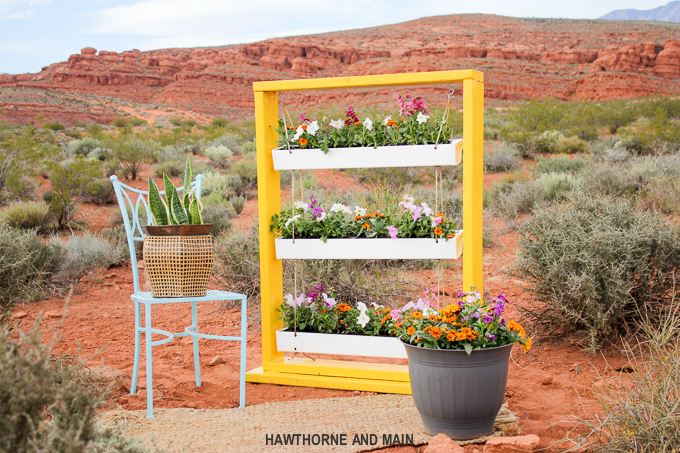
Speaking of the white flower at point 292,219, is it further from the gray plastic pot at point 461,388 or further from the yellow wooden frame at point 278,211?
the gray plastic pot at point 461,388

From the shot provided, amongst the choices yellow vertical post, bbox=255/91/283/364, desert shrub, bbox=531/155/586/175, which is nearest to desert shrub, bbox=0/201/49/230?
yellow vertical post, bbox=255/91/283/364

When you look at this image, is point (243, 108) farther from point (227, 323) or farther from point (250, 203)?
point (227, 323)

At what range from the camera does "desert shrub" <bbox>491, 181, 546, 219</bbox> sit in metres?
8.69

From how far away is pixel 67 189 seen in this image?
945cm

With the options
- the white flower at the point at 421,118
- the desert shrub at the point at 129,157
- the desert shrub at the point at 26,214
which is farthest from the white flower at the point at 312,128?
the desert shrub at the point at 129,157

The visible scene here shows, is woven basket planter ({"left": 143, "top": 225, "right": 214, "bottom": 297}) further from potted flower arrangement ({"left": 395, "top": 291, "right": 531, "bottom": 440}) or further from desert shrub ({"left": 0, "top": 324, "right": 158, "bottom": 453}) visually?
desert shrub ({"left": 0, "top": 324, "right": 158, "bottom": 453})

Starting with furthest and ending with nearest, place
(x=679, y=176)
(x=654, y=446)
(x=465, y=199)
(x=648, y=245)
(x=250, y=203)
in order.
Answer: (x=250, y=203), (x=679, y=176), (x=648, y=245), (x=465, y=199), (x=654, y=446)

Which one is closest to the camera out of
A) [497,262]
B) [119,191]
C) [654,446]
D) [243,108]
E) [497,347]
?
[654,446]

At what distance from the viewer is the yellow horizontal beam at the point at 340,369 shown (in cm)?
349

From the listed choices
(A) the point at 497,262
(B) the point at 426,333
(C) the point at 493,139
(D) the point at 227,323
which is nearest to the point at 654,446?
(B) the point at 426,333

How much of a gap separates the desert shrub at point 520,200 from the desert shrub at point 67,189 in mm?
7081

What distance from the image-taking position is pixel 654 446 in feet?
6.78

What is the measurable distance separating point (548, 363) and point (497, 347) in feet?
4.74

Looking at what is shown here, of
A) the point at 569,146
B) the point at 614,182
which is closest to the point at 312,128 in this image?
the point at 614,182
